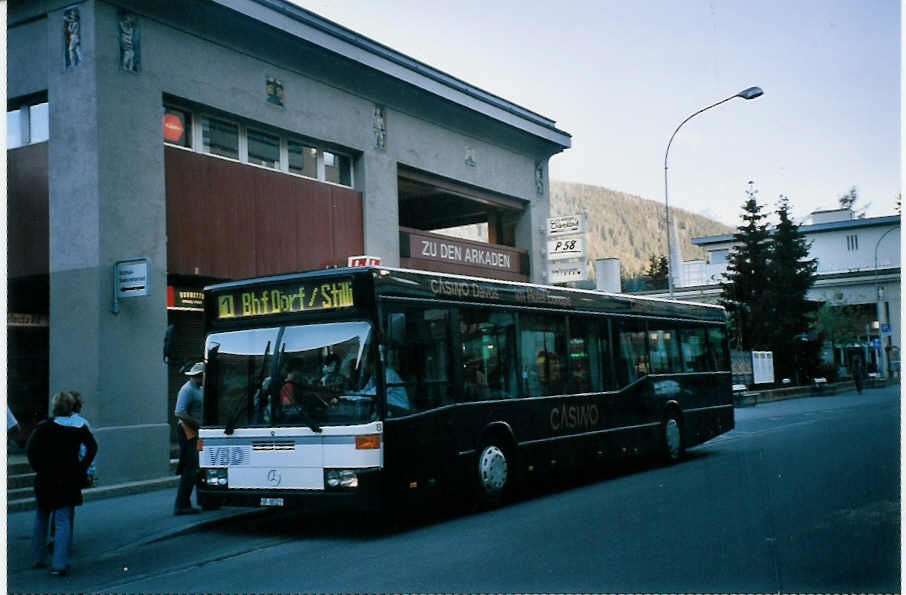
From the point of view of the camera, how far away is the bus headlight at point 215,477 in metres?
9.80

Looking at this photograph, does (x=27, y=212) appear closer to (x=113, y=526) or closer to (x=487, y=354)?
(x=113, y=526)

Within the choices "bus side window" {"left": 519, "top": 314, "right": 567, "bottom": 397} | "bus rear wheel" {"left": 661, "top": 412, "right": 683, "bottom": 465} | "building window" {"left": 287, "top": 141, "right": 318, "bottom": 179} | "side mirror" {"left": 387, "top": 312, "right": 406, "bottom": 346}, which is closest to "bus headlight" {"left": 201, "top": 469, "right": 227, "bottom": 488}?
"side mirror" {"left": 387, "top": 312, "right": 406, "bottom": 346}

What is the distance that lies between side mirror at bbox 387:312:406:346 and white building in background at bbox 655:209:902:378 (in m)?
49.2

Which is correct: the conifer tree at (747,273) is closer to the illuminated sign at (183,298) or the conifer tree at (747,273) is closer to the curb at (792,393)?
the curb at (792,393)

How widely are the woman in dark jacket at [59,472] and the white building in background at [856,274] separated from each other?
170 feet

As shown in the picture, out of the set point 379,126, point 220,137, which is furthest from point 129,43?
point 379,126

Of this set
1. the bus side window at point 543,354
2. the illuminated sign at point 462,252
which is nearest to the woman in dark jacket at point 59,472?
the bus side window at point 543,354

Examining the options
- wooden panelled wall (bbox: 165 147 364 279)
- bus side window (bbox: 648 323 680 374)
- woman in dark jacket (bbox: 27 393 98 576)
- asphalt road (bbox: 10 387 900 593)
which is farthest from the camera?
wooden panelled wall (bbox: 165 147 364 279)

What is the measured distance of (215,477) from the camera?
9867 millimetres

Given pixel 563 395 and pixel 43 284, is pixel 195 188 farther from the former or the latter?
pixel 563 395

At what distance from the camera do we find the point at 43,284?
15.4 metres

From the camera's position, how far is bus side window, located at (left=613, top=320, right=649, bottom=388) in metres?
14.0

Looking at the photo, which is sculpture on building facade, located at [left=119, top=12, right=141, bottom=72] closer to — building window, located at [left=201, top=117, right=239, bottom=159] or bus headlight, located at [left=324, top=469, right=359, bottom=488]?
building window, located at [left=201, top=117, right=239, bottom=159]

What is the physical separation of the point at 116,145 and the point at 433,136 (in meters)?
9.00
